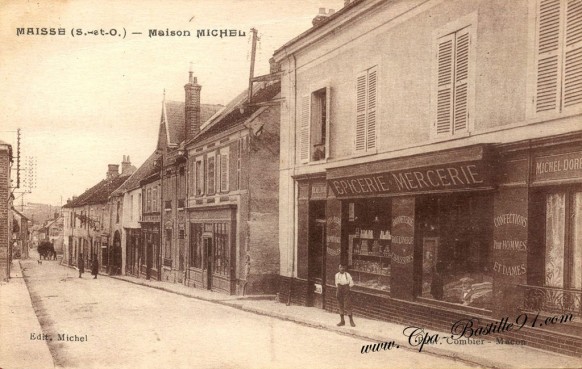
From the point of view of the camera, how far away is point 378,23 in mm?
12133

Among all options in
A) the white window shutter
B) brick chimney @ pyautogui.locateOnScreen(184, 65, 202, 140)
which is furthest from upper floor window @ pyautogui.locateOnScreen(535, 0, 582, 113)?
brick chimney @ pyautogui.locateOnScreen(184, 65, 202, 140)

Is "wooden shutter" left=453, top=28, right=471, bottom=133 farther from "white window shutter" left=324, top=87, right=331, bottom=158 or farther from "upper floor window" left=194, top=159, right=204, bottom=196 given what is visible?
"upper floor window" left=194, top=159, right=204, bottom=196

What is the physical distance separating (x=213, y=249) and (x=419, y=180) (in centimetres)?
1242

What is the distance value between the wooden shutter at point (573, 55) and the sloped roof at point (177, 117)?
2097cm

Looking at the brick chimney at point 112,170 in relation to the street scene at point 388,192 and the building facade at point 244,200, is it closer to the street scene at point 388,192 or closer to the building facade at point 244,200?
the building facade at point 244,200

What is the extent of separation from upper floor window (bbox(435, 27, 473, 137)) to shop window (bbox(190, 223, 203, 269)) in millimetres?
14874

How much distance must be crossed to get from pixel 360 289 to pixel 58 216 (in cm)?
7920

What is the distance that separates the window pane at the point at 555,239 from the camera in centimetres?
840

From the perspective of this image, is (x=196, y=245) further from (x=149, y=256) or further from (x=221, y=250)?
(x=149, y=256)

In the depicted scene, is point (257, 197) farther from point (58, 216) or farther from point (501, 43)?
point (58, 216)

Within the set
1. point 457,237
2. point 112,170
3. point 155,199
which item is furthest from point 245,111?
point 112,170

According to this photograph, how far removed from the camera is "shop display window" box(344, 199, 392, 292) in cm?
1239

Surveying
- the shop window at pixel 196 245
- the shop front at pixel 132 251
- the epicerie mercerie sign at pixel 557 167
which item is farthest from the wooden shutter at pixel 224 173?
the shop front at pixel 132 251

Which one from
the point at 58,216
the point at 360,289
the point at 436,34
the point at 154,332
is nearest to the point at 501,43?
the point at 436,34
